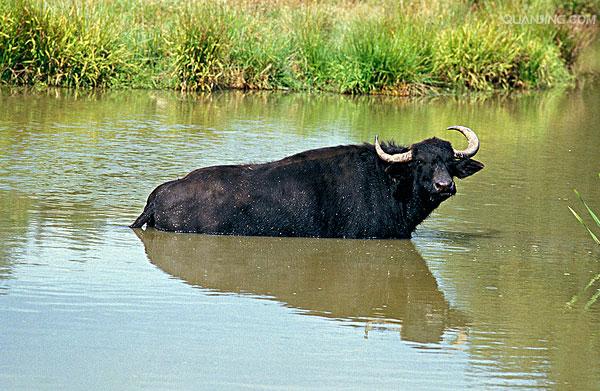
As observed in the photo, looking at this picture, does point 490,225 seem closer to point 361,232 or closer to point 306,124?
point 361,232

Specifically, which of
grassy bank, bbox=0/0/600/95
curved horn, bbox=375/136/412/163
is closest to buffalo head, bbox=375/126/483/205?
curved horn, bbox=375/136/412/163

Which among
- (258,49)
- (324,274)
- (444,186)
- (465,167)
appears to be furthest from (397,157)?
(258,49)

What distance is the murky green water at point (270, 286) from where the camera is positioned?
243 inches

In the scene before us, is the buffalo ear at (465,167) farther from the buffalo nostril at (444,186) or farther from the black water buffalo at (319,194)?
the buffalo nostril at (444,186)

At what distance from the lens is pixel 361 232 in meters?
9.70

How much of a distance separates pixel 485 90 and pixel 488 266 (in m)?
13.5

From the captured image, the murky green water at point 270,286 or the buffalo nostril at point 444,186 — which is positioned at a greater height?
the buffalo nostril at point 444,186

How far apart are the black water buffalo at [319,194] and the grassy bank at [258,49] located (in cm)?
993

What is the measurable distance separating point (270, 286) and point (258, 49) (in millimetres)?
12787

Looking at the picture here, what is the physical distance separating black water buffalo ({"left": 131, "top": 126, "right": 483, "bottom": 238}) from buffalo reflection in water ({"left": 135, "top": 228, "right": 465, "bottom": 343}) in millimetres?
120

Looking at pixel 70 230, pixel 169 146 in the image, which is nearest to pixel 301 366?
pixel 70 230

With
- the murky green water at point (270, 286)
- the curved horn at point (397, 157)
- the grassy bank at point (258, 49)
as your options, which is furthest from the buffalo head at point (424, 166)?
the grassy bank at point (258, 49)

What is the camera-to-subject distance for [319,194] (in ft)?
31.6

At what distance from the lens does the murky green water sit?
20.3 ft
